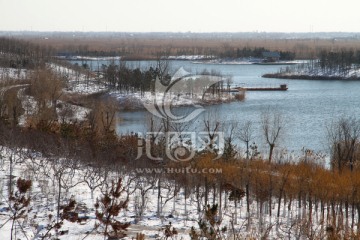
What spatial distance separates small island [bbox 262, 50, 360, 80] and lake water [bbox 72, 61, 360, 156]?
2581 millimetres

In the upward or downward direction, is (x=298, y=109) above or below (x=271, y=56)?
below

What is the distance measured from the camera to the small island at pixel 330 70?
38.8 meters

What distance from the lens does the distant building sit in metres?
54.4

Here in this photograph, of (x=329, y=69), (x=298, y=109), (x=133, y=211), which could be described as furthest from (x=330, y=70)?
(x=133, y=211)

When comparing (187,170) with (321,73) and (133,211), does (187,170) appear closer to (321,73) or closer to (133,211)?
(133,211)

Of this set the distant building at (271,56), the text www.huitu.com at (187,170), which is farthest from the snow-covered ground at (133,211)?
the distant building at (271,56)

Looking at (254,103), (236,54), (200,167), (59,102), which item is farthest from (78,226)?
(236,54)

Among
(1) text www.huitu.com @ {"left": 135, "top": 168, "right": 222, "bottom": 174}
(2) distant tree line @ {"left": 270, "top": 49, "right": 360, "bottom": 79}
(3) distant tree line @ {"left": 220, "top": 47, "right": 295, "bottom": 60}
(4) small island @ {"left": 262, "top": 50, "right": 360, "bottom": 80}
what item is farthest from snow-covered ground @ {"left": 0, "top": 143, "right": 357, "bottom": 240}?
(3) distant tree line @ {"left": 220, "top": 47, "right": 295, "bottom": 60}

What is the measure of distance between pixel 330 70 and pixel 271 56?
49.5 feet

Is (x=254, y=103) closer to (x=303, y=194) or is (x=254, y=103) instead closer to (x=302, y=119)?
(x=302, y=119)

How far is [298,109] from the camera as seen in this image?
22.4m

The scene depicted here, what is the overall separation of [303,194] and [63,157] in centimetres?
385

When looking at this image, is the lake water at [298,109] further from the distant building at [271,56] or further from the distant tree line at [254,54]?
the distant tree line at [254,54]

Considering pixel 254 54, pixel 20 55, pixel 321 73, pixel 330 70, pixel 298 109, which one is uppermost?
pixel 254 54
